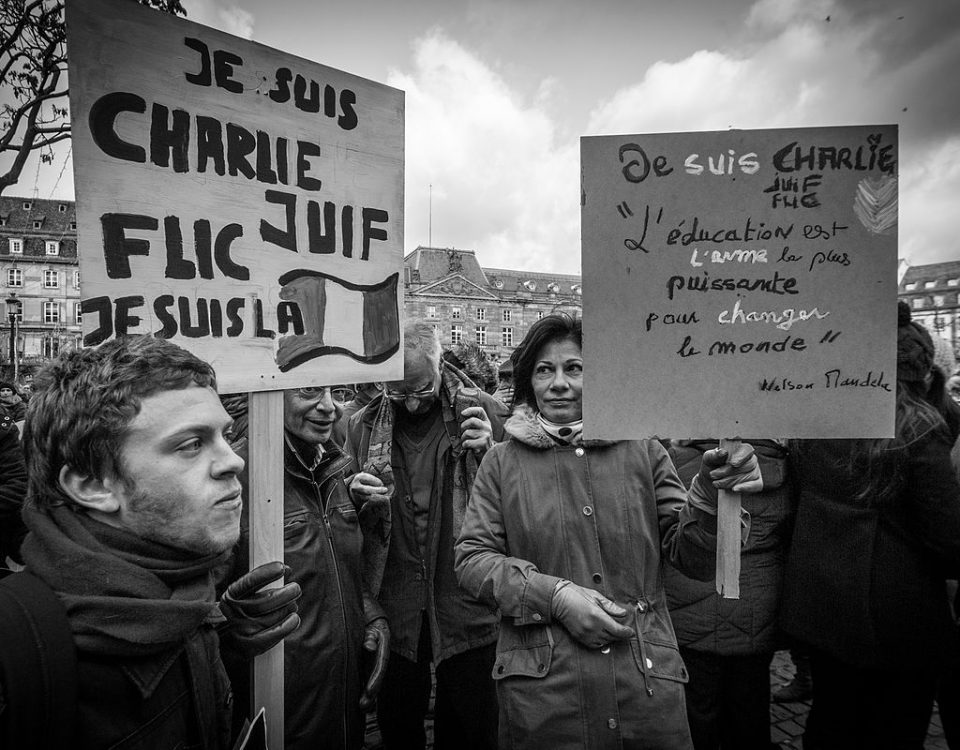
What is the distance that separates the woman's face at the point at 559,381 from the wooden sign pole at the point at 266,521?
2.87 ft

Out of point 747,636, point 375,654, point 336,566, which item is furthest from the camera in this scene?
point 747,636

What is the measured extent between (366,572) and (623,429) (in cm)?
142

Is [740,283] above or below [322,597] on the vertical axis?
above

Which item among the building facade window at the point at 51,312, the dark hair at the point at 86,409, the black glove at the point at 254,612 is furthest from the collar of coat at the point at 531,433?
the building facade window at the point at 51,312

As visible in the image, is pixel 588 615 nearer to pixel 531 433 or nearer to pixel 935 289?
pixel 531 433

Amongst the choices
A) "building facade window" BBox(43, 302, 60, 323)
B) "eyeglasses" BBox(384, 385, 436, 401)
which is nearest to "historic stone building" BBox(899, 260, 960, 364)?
"eyeglasses" BBox(384, 385, 436, 401)

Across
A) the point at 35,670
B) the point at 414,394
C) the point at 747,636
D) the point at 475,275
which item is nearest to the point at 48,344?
the point at 475,275

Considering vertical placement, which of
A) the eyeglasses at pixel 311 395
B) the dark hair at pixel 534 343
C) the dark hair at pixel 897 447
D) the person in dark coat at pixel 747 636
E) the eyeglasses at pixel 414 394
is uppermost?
the dark hair at pixel 534 343

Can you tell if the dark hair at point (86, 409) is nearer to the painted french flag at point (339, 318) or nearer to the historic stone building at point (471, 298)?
the painted french flag at point (339, 318)

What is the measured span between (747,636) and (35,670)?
2410 mm

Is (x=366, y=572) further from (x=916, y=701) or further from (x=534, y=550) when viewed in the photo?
(x=916, y=701)

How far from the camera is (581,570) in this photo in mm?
1681

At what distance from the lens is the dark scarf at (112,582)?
3.23 feet

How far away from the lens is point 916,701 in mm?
1955
